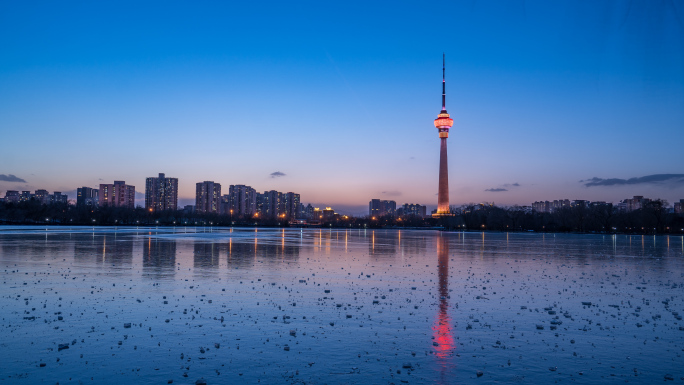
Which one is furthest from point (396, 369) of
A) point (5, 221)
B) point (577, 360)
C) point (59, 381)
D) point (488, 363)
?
point (5, 221)

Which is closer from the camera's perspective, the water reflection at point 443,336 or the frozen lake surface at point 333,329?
the frozen lake surface at point 333,329

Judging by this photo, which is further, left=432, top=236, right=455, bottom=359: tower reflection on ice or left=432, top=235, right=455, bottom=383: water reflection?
left=432, top=236, right=455, bottom=359: tower reflection on ice

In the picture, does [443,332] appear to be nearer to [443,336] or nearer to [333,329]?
[443,336]

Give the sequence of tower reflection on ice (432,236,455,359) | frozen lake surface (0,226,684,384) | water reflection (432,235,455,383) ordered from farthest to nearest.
→ tower reflection on ice (432,236,455,359) < water reflection (432,235,455,383) < frozen lake surface (0,226,684,384)

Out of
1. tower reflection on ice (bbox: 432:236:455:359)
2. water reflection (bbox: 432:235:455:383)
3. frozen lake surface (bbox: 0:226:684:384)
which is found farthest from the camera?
tower reflection on ice (bbox: 432:236:455:359)

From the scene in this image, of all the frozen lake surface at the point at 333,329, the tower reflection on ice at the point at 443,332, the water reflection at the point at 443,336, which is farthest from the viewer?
the tower reflection on ice at the point at 443,332

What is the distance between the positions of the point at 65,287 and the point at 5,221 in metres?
197

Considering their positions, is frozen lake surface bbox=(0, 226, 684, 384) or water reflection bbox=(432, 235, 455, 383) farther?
water reflection bbox=(432, 235, 455, 383)

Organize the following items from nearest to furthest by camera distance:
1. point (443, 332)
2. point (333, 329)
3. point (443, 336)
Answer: point (443, 336) < point (443, 332) < point (333, 329)

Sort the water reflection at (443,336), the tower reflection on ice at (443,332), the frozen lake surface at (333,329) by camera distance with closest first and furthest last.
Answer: the frozen lake surface at (333,329) < the water reflection at (443,336) < the tower reflection on ice at (443,332)

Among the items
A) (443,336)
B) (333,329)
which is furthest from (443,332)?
(333,329)

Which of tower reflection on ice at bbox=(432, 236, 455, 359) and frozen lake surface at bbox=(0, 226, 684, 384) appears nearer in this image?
frozen lake surface at bbox=(0, 226, 684, 384)

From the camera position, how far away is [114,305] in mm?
14062

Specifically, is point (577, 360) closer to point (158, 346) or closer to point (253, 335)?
point (253, 335)
